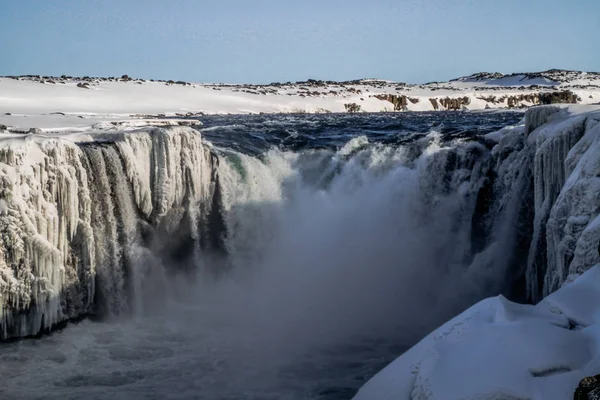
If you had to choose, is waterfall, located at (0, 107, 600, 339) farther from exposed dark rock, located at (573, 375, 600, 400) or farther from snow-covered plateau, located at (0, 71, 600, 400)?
exposed dark rock, located at (573, 375, 600, 400)

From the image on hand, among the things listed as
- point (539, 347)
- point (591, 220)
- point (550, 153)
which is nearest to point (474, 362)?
point (539, 347)

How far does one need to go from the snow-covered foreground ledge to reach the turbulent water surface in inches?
111

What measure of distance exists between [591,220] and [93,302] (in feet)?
23.1

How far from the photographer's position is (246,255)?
477 inches

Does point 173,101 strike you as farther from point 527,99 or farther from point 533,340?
point 533,340

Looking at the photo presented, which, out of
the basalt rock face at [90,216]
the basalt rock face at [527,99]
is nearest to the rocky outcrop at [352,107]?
the basalt rock face at [527,99]

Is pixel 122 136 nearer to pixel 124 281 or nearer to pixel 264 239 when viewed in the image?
pixel 124 281

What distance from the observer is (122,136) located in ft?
33.4

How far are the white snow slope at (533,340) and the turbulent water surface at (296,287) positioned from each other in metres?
2.85

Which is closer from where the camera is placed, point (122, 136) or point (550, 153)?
point (550, 153)

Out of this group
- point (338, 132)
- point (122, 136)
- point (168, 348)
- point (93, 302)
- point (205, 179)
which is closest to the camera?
point (168, 348)

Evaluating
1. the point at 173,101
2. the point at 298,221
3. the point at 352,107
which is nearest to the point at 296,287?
the point at 298,221

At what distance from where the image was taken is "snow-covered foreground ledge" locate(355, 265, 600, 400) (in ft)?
13.4

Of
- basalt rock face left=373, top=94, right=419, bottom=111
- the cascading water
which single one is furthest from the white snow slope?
basalt rock face left=373, top=94, right=419, bottom=111
